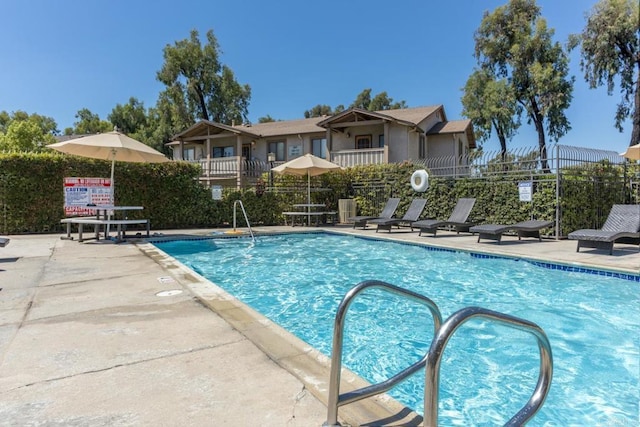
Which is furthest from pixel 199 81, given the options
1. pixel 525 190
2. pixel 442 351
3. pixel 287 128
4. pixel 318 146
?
pixel 442 351

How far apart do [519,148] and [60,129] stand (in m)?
68.3

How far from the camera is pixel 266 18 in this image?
81.5ft

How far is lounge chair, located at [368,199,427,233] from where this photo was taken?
42.9ft

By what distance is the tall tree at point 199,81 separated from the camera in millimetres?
34344

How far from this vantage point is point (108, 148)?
1015cm

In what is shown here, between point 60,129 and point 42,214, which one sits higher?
point 60,129

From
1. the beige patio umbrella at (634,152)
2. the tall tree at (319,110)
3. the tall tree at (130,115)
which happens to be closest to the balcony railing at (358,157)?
the beige patio umbrella at (634,152)

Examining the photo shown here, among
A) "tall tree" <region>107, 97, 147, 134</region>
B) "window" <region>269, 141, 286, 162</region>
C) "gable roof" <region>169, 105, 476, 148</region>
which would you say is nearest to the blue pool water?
"gable roof" <region>169, 105, 476, 148</region>

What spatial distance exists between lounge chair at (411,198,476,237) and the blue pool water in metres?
2.37

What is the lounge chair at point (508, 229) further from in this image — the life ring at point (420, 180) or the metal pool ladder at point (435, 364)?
the metal pool ladder at point (435, 364)

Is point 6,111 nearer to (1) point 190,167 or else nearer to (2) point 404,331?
(1) point 190,167

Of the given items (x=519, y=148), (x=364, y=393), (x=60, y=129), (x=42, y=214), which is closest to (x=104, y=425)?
(x=364, y=393)

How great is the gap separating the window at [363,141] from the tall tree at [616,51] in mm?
13366

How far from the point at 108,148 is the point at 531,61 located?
2745 centimetres
